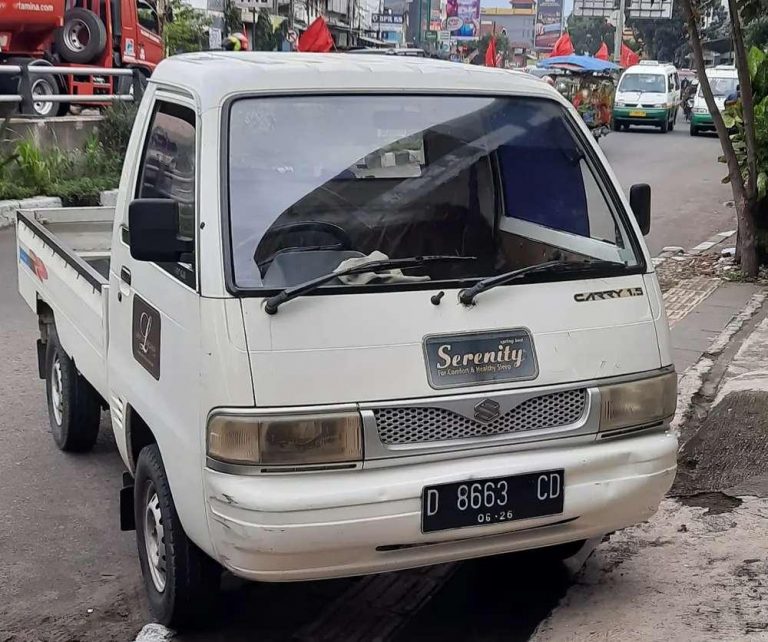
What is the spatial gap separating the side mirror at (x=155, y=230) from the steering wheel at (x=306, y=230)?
0.79 ft

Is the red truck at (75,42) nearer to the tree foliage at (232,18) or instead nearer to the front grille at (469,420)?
the front grille at (469,420)

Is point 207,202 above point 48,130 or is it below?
above

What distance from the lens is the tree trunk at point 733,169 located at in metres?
10.1

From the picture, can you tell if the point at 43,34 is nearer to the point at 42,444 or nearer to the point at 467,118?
the point at 42,444

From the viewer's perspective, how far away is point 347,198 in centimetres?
382

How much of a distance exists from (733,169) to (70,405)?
6.97 metres

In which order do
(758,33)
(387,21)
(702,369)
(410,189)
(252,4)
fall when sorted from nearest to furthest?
(410,189) → (702,369) → (758,33) → (252,4) → (387,21)

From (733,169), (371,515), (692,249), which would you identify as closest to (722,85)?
(692,249)

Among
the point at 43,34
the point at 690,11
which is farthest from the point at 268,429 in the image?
the point at 43,34

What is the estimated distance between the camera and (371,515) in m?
3.24

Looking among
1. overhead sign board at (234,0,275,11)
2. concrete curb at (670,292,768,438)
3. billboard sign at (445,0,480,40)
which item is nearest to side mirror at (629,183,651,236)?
concrete curb at (670,292,768,438)

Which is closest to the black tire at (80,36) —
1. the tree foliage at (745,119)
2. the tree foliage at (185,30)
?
the tree foliage at (745,119)

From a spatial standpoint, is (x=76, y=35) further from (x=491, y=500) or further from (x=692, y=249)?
(x=491, y=500)

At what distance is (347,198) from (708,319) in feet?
18.7
